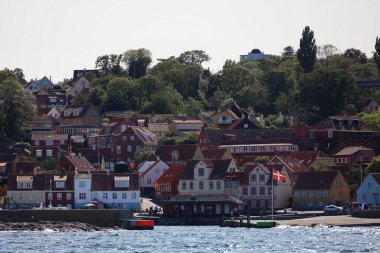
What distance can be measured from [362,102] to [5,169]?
5873cm

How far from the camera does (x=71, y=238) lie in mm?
104375

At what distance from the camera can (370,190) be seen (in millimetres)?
132500

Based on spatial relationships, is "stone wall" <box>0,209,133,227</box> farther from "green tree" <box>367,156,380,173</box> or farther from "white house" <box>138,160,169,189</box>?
"green tree" <box>367,156,380,173</box>

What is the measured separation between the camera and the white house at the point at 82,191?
132625 millimetres

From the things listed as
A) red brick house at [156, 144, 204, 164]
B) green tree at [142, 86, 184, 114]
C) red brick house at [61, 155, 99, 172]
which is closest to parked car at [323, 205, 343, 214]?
red brick house at [61, 155, 99, 172]

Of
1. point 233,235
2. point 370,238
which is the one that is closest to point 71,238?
point 233,235

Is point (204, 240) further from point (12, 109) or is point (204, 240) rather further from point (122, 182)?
point (12, 109)

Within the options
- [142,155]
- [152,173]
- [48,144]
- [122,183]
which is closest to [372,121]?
[142,155]

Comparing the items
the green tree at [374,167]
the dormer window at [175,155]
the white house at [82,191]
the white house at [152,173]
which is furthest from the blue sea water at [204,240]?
the dormer window at [175,155]

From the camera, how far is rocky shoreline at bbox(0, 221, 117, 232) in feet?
373

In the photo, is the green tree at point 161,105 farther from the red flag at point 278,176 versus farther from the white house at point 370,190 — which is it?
the white house at point 370,190

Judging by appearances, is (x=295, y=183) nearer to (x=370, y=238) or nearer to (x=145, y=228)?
(x=145, y=228)

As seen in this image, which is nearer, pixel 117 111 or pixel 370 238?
pixel 370 238

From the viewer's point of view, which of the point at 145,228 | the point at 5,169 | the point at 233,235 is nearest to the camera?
the point at 233,235
